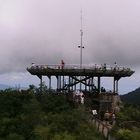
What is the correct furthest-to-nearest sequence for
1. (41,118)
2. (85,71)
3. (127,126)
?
(85,71) < (41,118) < (127,126)

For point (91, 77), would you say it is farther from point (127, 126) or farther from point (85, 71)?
point (127, 126)

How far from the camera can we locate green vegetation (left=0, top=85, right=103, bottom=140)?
60800 mm

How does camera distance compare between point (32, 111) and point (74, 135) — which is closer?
point (74, 135)

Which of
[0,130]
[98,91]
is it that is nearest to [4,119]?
[0,130]

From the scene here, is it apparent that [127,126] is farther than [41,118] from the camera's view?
No

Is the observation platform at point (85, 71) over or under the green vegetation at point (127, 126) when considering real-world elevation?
over

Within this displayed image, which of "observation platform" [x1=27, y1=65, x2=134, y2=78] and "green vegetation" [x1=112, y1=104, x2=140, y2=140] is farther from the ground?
"observation platform" [x1=27, y1=65, x2=134, y2=78]

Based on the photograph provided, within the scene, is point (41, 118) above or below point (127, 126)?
above

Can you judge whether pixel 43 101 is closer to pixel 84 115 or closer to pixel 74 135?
pixel 84 115

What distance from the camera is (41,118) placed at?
2707 inches

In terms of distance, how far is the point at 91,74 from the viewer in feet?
285

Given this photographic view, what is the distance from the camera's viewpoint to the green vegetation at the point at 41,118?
60800 millimetres

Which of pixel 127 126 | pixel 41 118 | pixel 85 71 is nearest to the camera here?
pixel 127 126

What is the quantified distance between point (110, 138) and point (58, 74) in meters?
31.2
